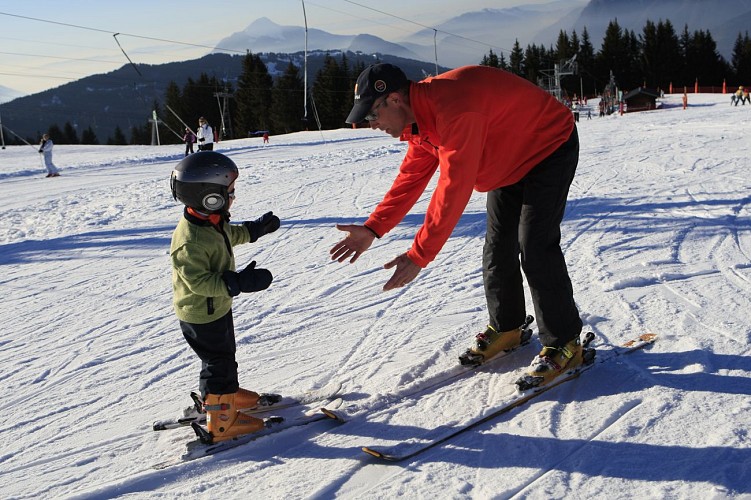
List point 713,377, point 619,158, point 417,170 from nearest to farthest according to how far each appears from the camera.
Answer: point 713,377
point 417,170
point 619,158

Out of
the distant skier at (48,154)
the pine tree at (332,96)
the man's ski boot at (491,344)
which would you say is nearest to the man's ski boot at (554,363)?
the man's ski boot at (491,344)

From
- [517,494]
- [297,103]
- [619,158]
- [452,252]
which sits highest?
[297,103]

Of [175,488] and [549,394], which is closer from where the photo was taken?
[175,488]

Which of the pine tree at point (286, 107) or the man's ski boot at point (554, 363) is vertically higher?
the pine tree at point (286, 107)

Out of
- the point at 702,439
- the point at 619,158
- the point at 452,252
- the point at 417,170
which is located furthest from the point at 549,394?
the point at 619,158

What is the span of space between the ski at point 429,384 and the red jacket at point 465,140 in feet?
2.98

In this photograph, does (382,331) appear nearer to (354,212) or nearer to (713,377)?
(713,377)

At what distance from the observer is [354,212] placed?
30.2 feet

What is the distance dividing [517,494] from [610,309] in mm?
2346

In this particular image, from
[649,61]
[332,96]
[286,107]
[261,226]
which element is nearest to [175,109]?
[286,107]

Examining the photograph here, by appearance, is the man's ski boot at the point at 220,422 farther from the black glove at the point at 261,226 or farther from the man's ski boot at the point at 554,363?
the man's ski boot at the point at 554,363

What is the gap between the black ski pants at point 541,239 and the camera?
10.7 feet

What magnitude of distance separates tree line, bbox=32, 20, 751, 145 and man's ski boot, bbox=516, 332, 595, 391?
66.0 m

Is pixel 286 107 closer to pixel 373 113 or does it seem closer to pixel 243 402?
pixel 243 402
